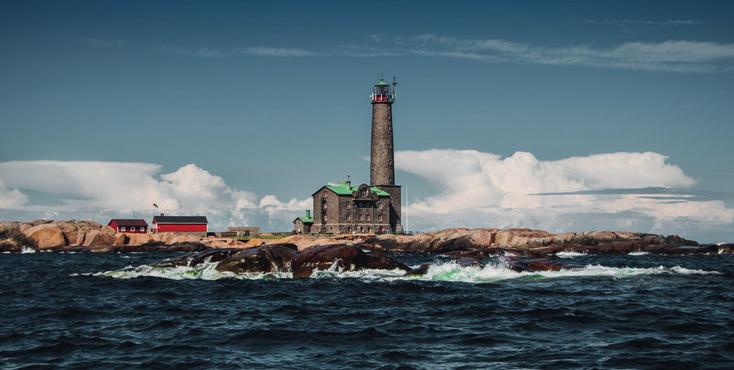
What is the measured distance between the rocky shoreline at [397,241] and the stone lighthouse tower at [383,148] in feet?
49.6

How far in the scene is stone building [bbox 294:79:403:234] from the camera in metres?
109

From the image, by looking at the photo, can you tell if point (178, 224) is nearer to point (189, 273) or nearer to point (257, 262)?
point (189, 273)

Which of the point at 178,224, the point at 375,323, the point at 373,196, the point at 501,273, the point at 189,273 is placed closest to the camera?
the point at 375,323

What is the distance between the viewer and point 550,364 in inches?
579

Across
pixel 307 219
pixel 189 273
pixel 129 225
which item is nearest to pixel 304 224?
pixel 307 219

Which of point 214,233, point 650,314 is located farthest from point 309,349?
point 214,233

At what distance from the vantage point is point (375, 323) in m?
20.7

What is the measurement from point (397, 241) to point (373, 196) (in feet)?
50.4

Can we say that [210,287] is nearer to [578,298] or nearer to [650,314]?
[578,298]

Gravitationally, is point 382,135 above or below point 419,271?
above

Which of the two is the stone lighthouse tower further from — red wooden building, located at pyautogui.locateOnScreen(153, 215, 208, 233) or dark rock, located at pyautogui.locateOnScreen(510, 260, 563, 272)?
dark rock, located at pyautogui.locateOnScreen(510, 260, 563, 272)

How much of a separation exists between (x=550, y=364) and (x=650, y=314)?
8.47 m

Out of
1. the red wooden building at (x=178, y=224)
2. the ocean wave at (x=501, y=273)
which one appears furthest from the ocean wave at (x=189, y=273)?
the red wooden building at (x=178, y=224)

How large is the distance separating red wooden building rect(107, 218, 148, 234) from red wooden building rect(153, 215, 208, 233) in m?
2.09
